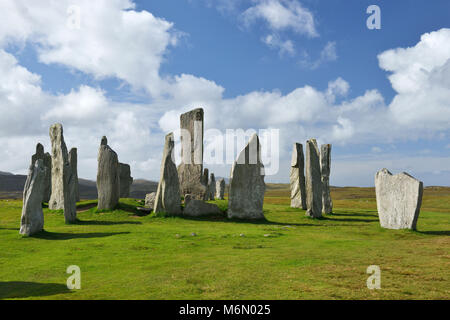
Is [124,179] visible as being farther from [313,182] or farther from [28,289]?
[28,289]

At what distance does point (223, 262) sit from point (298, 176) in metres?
21.2

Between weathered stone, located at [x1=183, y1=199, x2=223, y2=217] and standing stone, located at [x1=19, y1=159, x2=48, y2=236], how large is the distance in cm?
905

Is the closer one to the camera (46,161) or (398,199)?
(398,199)

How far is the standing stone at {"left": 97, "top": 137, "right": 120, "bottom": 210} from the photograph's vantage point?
23.4m

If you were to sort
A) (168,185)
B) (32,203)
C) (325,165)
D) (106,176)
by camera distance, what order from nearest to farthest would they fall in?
(32,203), (168,185), (106,176), (325,165)

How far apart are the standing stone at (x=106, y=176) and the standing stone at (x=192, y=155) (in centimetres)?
538

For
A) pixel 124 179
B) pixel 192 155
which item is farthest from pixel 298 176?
pixel 124 179

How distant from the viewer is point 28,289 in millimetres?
8078

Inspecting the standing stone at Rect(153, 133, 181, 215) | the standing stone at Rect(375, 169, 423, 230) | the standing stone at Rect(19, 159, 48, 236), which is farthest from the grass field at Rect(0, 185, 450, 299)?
the standing stone at Rect(153, 133, 181, 215)

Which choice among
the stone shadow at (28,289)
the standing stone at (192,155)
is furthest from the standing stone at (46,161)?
the stone shadow at (28,289)

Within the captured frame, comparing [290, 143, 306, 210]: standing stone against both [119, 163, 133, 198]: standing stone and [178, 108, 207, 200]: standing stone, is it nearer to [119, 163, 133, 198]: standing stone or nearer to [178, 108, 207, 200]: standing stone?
[178, 108, 207, 200]: standing stone

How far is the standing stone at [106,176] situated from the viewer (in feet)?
76.7
